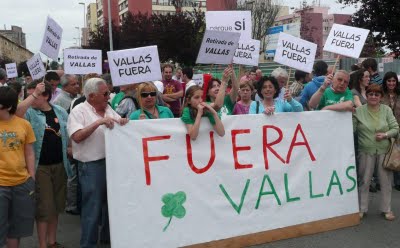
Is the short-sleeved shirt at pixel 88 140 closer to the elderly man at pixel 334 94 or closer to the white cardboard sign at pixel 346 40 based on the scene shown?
the elderly man at pixel 334 94

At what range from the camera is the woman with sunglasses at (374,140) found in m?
5.32

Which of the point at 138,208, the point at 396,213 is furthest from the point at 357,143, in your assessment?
the point at 138,208

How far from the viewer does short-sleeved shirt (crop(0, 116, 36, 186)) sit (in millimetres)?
3689

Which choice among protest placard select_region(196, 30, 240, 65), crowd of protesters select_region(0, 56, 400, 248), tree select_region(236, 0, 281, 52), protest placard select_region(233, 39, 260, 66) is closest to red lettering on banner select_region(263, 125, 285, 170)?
crowd of protesters select_region(0, 56, 400, 248)

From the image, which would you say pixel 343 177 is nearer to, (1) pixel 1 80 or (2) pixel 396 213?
(2) pixel 396 213

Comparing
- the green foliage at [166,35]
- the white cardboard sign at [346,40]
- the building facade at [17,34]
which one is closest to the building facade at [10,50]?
the building facade at [17,34]

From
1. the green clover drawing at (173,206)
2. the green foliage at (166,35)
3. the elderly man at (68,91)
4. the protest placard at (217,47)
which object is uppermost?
the green foliage at (166,35)

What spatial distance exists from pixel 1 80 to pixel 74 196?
14.8 ft

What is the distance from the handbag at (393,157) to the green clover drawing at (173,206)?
8.32ft

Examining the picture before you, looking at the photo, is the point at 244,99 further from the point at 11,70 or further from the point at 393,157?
→ the point at 11,70

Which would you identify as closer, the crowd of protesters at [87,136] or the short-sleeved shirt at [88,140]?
the crowd of protesters at [87,136]

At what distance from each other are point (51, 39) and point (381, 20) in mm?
15041

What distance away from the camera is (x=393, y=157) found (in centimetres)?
528

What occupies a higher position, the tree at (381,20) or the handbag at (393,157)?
the tree at (381,20)
